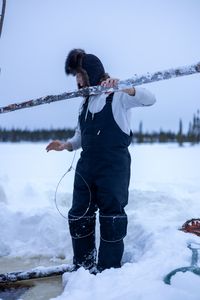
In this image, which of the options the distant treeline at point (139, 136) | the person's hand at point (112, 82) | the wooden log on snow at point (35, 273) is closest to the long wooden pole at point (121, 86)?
the person's hand at point (112, 82)

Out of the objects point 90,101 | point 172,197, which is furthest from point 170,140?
point 90,101

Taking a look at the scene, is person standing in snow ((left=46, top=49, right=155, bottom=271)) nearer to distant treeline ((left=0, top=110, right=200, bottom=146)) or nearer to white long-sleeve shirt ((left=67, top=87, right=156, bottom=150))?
white long-sleeve shirt ((left=67, top=87, right=156, bottom=150))

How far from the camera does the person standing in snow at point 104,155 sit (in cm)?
323

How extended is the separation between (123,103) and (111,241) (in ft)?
3.53

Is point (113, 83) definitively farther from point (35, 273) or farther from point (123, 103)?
point (35, 273)

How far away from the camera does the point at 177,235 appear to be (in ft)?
12.0

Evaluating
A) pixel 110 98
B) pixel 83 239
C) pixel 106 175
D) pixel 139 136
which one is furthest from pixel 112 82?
pixel 139 136

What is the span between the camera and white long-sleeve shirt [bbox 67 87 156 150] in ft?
10.3

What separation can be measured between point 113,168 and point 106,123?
0.35 meters

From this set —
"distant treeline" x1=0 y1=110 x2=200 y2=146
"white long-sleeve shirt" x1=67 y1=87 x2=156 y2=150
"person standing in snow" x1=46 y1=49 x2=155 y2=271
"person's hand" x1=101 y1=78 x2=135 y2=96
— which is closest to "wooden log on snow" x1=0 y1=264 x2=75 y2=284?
"person standing in snow" x1=46 y1=49 x2=155 y2=271

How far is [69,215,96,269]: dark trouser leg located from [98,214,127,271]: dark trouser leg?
0.23 metres

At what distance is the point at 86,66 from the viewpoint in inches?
133

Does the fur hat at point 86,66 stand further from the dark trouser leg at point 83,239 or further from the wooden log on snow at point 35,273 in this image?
the wooden log on snow at point 35,273

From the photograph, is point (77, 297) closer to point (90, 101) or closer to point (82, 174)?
point (82, 174)
